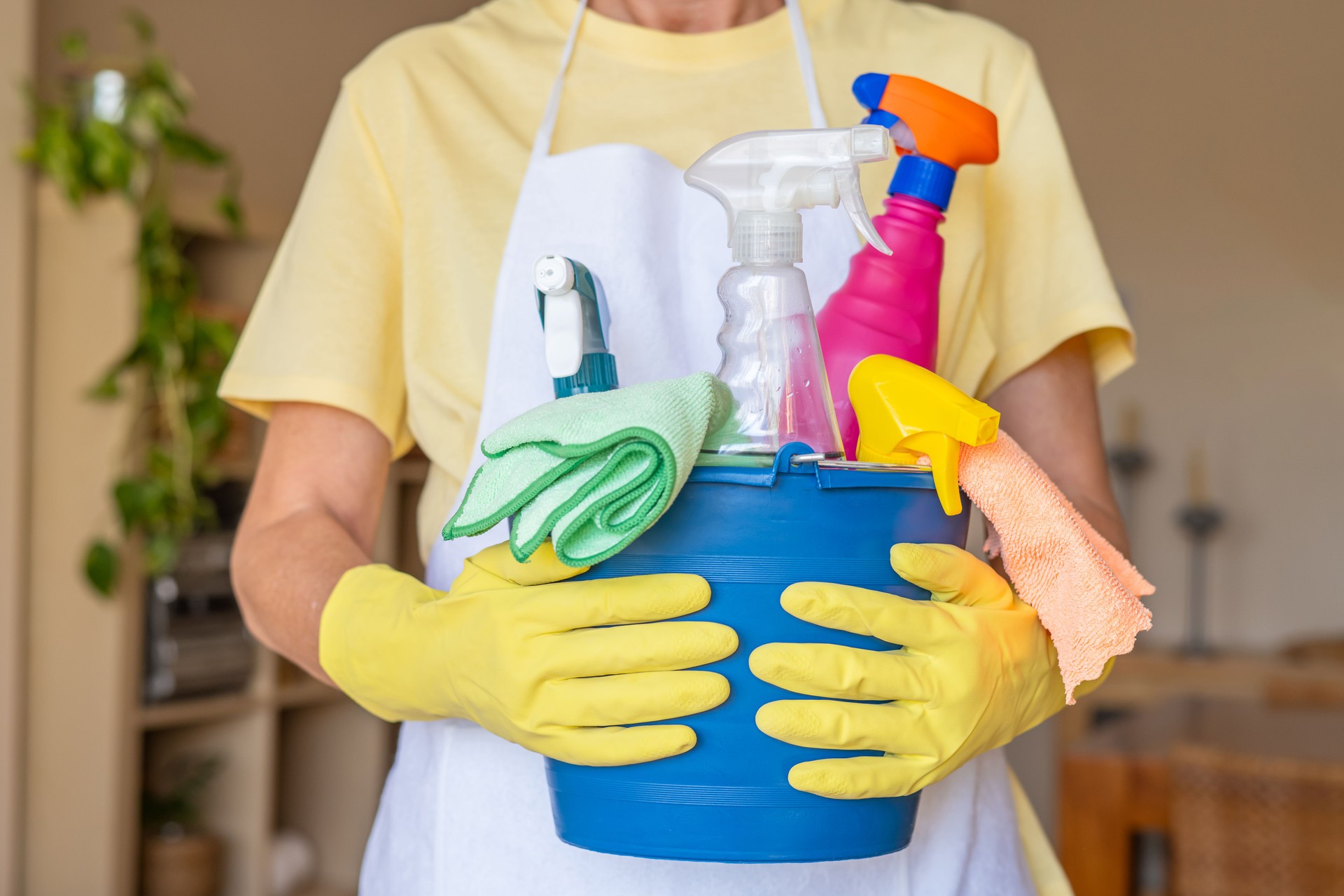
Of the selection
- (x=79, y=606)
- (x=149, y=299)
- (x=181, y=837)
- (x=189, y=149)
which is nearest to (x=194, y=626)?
(x=79, y=606)

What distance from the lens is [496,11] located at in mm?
842

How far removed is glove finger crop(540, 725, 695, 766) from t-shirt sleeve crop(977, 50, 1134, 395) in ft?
1.25

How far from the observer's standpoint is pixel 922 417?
49 cm

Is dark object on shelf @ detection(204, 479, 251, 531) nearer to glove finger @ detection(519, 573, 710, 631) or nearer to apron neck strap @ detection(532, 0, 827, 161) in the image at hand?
apron neck strap @ detection(532, 0, 827, 161)

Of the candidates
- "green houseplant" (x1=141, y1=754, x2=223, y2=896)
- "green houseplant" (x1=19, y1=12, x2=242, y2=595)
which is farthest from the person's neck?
"green houseplant" (x1=141, y1=754, x2=223, y2=896)

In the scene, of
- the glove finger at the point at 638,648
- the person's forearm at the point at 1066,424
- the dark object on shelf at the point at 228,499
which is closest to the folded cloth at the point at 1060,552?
the glove finger at the point at 638,648

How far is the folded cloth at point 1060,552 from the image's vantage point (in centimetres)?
51

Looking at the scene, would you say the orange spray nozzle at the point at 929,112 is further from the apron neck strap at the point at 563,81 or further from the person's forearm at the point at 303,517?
the person's forearm at the point at 303,517

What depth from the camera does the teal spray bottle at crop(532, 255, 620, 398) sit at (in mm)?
535

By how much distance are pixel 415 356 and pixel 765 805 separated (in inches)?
14.7

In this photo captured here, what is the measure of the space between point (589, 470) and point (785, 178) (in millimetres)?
166

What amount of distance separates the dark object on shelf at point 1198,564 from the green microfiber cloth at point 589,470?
3.21 metres

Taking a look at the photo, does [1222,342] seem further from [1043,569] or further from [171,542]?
[1043,569]

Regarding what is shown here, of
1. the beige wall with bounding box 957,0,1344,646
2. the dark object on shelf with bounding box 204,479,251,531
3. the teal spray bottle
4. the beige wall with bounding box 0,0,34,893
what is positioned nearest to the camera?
the teal spray bottle
